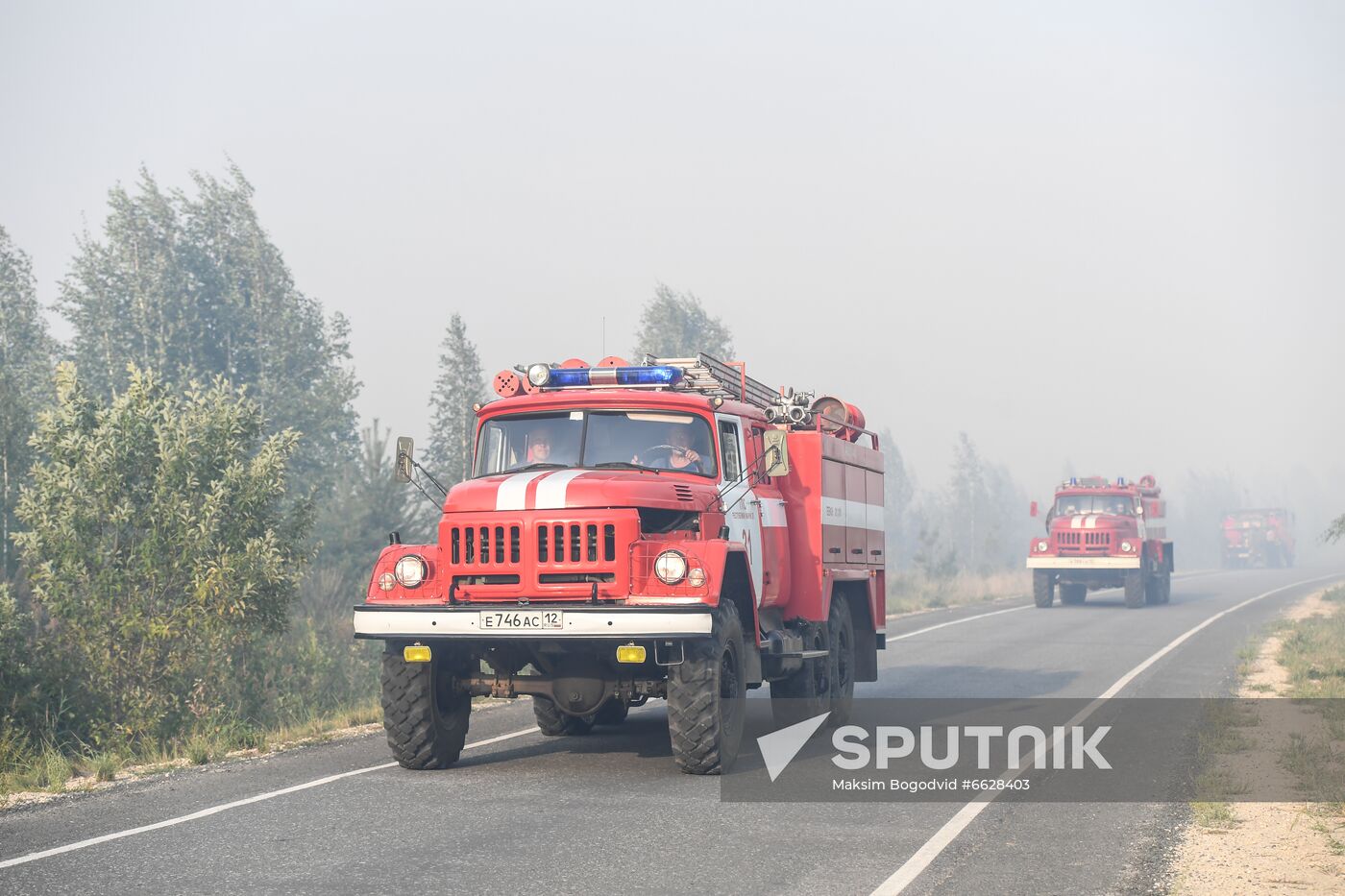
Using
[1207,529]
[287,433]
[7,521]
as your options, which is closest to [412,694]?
[287,433]

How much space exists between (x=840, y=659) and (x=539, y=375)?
417 centimetres

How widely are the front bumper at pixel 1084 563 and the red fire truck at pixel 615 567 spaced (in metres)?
23.3

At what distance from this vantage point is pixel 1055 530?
34.2 metres

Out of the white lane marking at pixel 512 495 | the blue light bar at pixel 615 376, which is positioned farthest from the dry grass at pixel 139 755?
the blue light bar at pixel 615 376

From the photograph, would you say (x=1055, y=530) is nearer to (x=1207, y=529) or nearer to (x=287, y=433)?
(x=287, y=433)

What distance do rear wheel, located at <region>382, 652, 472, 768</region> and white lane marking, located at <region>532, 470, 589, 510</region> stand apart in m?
1.54

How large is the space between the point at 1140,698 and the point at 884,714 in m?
3.32

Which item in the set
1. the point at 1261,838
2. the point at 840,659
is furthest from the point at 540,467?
the point at 1261,838

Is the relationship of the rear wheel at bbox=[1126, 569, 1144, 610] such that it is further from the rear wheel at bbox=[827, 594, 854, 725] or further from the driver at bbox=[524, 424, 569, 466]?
the driver at bbox=[524, 424, 569, 466]

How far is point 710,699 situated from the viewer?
29.4 ft

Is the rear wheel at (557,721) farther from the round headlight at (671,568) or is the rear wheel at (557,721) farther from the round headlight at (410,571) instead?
the round headlight at (671,568)

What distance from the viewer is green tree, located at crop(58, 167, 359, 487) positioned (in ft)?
133

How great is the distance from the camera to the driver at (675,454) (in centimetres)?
1027

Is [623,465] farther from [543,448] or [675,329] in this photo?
[675,329]
